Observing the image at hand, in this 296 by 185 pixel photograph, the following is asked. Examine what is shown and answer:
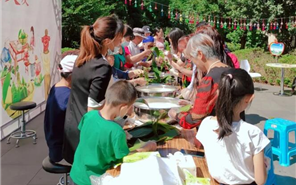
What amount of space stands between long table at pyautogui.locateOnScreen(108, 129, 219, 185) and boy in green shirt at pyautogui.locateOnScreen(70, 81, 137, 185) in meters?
0.08

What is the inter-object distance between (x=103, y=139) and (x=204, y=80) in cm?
61

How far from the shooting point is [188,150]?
1.78 metres

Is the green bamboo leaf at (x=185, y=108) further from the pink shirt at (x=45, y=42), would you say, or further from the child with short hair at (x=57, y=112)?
the pink shirt at (x=45, y=42)

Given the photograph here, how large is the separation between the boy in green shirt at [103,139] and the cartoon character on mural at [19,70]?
3.18 meters

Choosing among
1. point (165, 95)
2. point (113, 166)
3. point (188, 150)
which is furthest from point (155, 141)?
point (165, 95)

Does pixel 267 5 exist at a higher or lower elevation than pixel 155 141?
higher

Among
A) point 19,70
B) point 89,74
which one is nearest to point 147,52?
point 89,74

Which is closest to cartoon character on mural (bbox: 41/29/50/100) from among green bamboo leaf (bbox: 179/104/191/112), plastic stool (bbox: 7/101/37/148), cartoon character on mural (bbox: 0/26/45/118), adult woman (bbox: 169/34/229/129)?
cartoon character on mural (bbox: 0/26/45/118)

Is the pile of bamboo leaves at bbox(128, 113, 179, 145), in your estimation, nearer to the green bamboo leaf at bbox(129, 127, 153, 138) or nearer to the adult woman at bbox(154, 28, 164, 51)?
the green bamboo leaf at bbox(129, 127, 153, 138)

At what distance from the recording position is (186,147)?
183 centimetres

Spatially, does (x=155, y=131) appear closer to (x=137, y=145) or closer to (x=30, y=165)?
(x=137, y=145)

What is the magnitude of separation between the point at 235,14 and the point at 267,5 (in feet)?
6.44

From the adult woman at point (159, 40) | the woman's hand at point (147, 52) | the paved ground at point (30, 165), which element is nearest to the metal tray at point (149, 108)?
the woman's hand at point (147, 52)

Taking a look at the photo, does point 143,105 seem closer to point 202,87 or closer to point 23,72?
point 202,87
